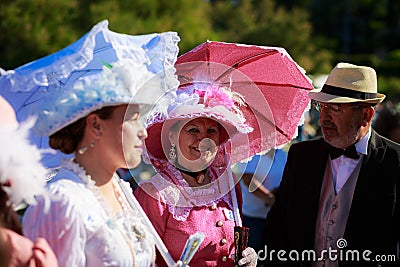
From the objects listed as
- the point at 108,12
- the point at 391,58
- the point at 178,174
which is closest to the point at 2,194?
the point at 178,174

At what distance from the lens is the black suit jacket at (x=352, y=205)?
3.92 meters

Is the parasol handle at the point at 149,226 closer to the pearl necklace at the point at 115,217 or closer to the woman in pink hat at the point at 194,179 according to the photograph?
the pearl necklace at the point at 115,217

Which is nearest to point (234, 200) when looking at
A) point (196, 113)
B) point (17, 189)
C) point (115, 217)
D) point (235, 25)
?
point (196, 113)

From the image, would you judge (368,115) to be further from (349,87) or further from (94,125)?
(94,125)

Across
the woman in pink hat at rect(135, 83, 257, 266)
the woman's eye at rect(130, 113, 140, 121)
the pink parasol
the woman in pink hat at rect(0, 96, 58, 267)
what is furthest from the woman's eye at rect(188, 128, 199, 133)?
the woman in pink hat at rect(0, 96, 58, 267)

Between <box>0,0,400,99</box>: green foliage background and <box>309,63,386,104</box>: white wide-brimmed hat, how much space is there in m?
0.83

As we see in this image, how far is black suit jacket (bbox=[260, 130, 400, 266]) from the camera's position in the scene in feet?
12.9

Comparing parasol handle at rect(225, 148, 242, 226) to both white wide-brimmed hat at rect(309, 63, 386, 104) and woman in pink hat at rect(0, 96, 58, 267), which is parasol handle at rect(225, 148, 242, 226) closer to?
white wide-brimmed hat at rect(309, 63, 386, 104)

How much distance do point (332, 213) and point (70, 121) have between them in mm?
1869

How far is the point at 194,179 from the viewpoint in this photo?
357cm

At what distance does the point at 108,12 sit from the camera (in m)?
14.7

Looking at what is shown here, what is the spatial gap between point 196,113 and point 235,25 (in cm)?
2794

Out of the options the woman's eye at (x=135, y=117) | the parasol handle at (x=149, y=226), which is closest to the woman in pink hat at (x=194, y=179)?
the parasol handle at (x=149, y=226)

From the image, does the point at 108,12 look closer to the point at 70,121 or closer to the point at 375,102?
the point at 375,102
